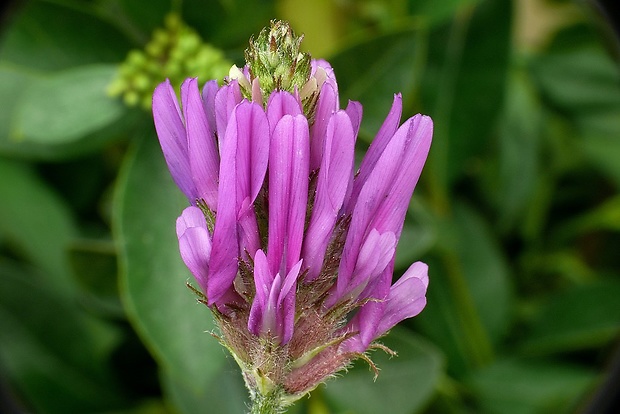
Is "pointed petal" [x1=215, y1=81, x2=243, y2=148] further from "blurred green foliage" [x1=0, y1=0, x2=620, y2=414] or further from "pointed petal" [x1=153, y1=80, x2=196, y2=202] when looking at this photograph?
"blurred green foliage" [x1=0, y1=0, x2=620, y2=414]

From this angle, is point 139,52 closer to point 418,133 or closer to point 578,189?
point 418,133

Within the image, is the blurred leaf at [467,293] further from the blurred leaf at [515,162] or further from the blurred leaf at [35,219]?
the blurred leaf at [35,219]

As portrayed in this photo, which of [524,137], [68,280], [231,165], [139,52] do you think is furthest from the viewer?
[524,137]

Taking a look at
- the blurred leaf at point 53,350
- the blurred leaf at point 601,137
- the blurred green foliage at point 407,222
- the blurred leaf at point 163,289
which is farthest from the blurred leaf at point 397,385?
the blurred leaf at point 601,137

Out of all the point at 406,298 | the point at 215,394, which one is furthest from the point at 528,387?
the point at 406,298

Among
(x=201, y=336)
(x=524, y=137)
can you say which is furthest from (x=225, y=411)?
(x=524, y=137)

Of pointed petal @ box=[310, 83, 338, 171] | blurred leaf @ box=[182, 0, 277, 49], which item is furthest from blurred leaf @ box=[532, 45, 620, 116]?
pointed petal @ box=[310, 83, 338, 171]
